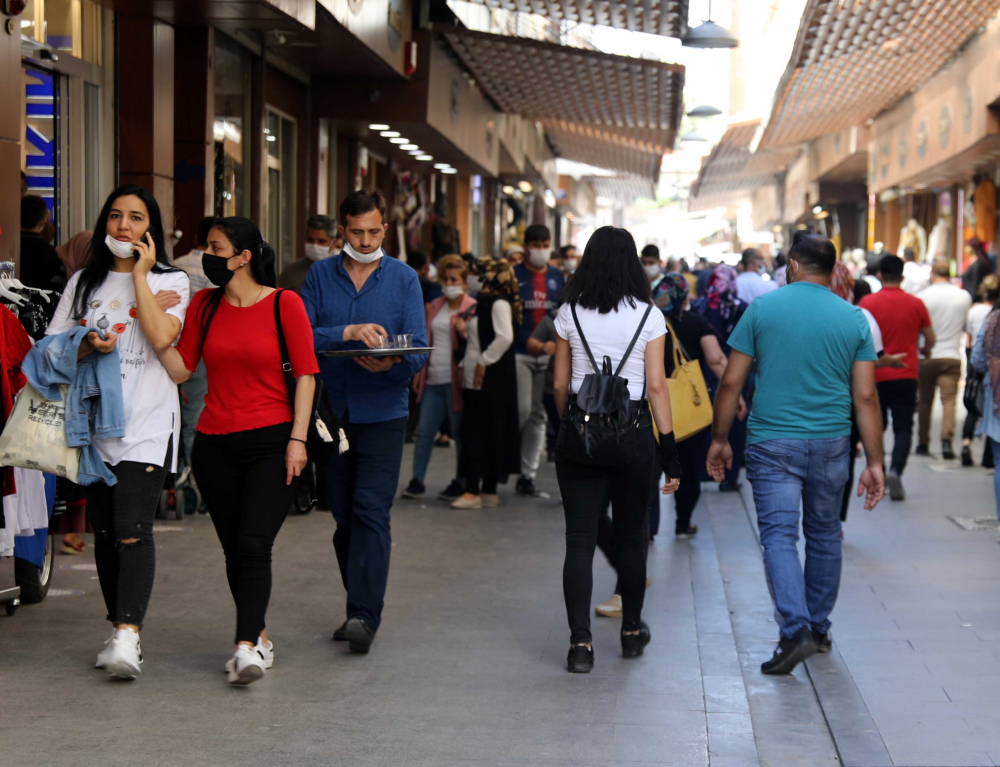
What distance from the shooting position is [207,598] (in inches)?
263

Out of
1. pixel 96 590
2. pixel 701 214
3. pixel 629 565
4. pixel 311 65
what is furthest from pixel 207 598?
pixel 701 214

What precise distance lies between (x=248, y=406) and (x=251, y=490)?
0.33m

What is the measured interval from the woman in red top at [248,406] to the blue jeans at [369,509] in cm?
54

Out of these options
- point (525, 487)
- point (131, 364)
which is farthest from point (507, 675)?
point (525, 487)

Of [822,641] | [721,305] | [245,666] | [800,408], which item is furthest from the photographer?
[721,305]

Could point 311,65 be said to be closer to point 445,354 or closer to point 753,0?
point 445,354

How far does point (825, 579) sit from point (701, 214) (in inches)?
3116

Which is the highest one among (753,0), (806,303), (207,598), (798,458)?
(753,0)

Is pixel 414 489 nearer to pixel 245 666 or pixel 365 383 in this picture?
pixel 365 383

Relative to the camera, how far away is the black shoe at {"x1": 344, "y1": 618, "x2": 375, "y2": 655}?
5.59 metres

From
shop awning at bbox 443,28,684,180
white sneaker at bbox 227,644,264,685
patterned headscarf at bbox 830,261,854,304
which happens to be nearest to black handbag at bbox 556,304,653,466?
white sneaker at bbox 227,644,264,685

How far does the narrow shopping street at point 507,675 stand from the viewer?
179 inches

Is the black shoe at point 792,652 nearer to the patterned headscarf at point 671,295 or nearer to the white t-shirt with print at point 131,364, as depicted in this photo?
the white t-shirt with print at point 131,364

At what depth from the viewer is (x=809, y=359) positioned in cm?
565
